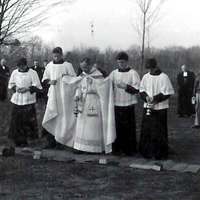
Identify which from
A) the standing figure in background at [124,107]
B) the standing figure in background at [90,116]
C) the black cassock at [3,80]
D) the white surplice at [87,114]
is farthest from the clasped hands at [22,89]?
the black cassock at [3,80]

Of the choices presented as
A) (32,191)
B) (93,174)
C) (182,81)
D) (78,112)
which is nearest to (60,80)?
(78,112)

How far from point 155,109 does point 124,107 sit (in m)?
0.68

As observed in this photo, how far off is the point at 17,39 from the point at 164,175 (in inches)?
174

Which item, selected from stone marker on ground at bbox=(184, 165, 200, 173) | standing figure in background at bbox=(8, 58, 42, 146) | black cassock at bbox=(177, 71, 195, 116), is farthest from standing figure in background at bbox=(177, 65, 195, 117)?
stone marker on ground at bbox=(184, 165, 200, 173)

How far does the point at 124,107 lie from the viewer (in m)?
11.4

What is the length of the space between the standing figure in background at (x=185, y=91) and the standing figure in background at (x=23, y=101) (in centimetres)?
939

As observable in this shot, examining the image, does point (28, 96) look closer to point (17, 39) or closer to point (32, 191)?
point (17, 39)

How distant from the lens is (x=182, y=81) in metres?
21.2

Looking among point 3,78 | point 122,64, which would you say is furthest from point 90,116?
point 3,78

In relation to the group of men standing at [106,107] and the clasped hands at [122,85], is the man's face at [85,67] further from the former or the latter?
the clasped hands at [122,85]

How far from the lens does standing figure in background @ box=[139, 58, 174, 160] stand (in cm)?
1088

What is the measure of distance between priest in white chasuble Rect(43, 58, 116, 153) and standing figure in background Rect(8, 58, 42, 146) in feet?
3.05

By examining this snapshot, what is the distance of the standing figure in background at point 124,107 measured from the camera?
11297mm

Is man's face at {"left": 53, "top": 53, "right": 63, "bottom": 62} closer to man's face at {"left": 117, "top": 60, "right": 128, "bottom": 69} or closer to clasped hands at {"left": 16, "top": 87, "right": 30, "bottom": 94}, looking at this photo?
clasped hands at {"left": 16, "top": 87, "right": 30, "bottom": 94}
